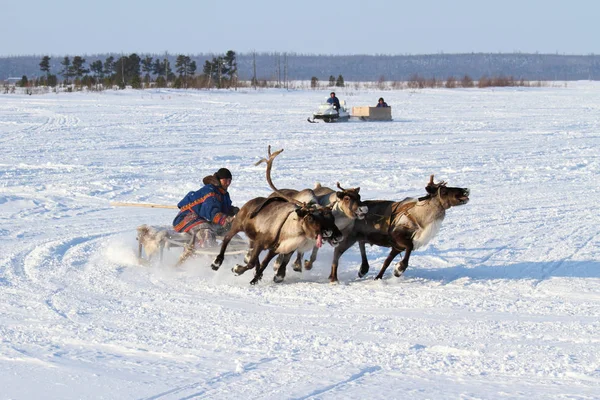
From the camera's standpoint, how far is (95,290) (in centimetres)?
959

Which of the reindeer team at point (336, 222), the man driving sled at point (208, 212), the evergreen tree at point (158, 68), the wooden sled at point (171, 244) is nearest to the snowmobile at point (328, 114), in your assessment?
the man driving sled at point (208, 212)

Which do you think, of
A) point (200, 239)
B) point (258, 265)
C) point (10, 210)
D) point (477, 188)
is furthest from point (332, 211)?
point (477, 188)

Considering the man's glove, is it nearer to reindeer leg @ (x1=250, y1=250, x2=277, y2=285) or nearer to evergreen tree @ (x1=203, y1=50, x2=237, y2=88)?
reindeer leg @ (x1=250, y1=250, x2=277, y2=285)

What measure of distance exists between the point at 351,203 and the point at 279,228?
0.81 m

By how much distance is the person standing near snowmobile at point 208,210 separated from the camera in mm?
11094

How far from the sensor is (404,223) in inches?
391

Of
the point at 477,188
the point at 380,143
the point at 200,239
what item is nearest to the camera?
the point at 200,239

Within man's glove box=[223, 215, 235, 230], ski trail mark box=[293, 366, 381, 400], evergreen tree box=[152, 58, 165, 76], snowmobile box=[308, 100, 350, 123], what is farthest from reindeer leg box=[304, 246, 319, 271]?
evergreen tree box=[152, 58, 165, 76]

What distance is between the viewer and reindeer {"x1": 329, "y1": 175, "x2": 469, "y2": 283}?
9719 mm

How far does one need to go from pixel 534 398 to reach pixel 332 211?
4117mm

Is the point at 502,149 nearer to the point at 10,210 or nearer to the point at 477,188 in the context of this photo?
the point at 477,188

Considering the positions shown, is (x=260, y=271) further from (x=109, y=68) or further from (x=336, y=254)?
(x=109, y=68)

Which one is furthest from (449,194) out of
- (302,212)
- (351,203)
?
(302,212)

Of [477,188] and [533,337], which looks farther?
[477,188]
